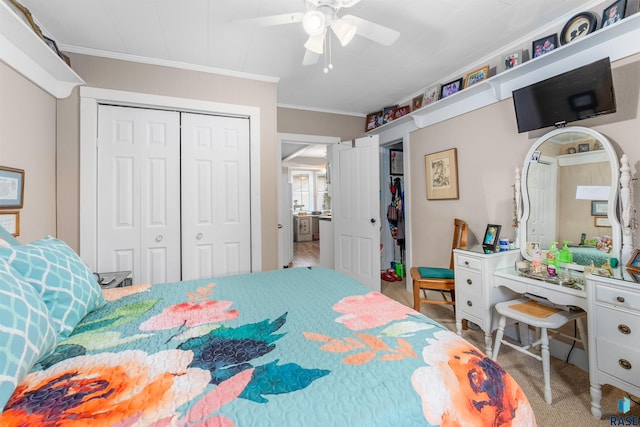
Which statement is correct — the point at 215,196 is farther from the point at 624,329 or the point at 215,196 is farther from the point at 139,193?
the point at 624,329

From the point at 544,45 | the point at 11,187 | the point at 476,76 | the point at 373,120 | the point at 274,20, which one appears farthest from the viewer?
the point at 373,120

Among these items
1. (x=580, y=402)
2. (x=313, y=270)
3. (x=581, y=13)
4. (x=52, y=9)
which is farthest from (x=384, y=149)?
(x=52, y=9)

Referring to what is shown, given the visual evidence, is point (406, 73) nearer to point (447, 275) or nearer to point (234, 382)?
point (447, 275)

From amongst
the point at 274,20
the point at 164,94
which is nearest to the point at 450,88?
the point at 274,20

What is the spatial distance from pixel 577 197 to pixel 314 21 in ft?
6.65

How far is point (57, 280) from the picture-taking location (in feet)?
3.24

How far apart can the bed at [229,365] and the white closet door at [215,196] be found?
54.5 inches

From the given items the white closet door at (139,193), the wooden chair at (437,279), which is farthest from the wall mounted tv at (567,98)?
the white closet door at (139,193)

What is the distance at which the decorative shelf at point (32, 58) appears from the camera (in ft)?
4.81

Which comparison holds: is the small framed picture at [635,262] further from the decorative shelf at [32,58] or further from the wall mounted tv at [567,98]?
the decorative shelf at [32,58]

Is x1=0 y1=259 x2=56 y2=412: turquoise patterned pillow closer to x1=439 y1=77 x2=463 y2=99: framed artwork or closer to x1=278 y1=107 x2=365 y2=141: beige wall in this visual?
x1=278 y1=107 x2=365 y2=141: beige wall

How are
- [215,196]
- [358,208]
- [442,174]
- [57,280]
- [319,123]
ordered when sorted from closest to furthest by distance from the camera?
1. [57,280]
2. [215,196]
3. [442,174]
4. [358,208]
5. [319,123]

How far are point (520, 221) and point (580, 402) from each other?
1.19 meters

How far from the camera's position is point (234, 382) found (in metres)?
0.68
